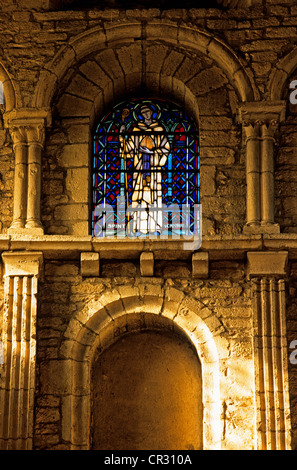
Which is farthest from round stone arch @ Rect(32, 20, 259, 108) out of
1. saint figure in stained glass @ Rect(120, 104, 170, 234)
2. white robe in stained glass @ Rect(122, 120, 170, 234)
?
white robe in stained glass @ Rect(122, 120, 170, 234)

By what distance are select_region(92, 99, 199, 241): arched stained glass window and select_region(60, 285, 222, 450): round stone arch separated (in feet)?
2.79

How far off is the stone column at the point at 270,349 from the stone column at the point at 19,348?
2.17m

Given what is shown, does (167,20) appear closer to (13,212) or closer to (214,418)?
(13,212)

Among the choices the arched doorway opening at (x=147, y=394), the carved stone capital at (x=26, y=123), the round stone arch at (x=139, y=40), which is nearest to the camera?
the arched doorway opening at (x=147, y=394)

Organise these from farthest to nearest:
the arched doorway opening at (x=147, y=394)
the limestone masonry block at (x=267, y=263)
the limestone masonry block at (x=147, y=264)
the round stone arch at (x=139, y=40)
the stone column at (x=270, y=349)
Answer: the round stone arch at (x=139, y=40), the arched doorway opening at (x=147, y=394), the limestone masonry block at (x=147, y=264), the limestone masonry block at (x=267, y=263), the stone column at (x=270, y=349)

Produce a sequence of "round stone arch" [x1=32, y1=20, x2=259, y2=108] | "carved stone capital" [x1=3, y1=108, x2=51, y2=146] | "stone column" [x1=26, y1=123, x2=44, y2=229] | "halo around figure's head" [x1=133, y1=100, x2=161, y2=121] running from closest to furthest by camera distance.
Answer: "stone column" [x1=26, y1=123, x2=44, y2=229]
"carved stone capital" [x1=3, y1=108, x2=51, y2=146]
"round stone arch" [x1=32, y1=20, x2=259, y2=108]
"halo around figure's head" [x1=133, y1=100, x2=161, y2=121]

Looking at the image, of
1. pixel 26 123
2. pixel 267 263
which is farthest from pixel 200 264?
pixel 26 123

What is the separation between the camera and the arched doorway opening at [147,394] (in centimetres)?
1163

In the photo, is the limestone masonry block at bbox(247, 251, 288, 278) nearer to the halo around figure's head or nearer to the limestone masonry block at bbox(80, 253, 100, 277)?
the limestone masonry block at bbox(80, 253, 100, 277)

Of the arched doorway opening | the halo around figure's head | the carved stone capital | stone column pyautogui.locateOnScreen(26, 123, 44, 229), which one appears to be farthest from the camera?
the halo around figure's head

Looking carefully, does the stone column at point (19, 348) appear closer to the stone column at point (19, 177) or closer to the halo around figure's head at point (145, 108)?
the stone column at point (19, 177)

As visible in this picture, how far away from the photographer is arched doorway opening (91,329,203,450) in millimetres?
11633

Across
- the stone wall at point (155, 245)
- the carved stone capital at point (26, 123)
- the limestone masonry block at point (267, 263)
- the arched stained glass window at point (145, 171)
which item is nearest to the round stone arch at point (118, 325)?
the stone wall at point (155, 245)
